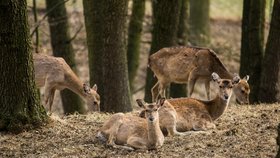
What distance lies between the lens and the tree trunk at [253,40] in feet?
51.7

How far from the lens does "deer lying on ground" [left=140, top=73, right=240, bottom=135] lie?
36.6ft

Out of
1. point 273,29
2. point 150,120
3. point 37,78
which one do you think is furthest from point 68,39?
point 150,120

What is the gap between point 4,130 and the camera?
10.9 m

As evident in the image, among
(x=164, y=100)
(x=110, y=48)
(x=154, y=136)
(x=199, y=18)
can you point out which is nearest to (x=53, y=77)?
(x=110, y=48)

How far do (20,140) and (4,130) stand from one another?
42 centimetres

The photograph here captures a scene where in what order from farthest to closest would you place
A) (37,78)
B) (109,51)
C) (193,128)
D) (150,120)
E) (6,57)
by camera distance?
(37,78) < (109,51) < (193,128) < (6,57) < (150,120)

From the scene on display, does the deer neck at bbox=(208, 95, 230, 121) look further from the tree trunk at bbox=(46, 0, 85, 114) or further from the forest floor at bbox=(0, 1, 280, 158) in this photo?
the tree trunk at bbox=(46, 0, 85, 114)

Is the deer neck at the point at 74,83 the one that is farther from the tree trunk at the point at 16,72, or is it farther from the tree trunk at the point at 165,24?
the tree trunk at the point at 16,72

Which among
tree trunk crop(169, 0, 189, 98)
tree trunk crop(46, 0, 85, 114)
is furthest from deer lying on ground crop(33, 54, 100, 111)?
tree trunk crop(169, 0, 189, 98)

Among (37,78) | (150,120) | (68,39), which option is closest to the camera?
(150,120)

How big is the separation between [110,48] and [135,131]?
403 cm

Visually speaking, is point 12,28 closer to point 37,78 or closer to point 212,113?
point 212,113

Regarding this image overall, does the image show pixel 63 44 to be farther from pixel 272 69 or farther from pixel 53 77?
pixel 272 69

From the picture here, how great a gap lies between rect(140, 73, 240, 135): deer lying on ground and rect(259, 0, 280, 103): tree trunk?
8.73ft
